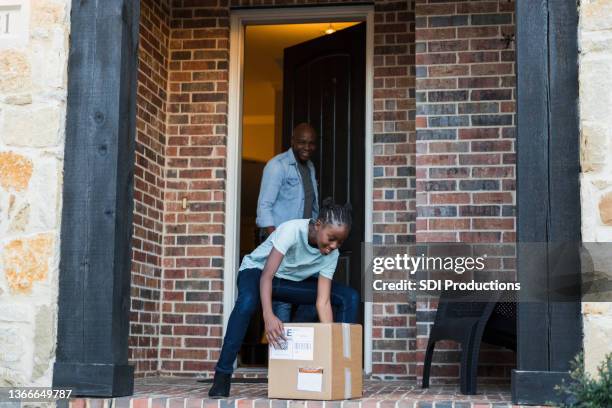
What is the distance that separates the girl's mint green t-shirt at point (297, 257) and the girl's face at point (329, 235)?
0.12m

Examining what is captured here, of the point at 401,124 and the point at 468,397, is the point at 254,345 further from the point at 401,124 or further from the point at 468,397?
the point at 468,397

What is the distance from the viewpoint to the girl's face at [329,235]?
186 inches

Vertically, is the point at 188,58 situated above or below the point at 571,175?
above

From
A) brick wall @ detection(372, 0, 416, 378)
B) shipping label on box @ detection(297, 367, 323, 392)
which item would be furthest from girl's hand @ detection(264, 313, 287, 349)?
brick wall @ detection(372, 0, 416, 378)

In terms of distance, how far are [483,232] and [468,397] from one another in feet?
4.69

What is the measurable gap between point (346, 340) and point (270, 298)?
1.37 ft

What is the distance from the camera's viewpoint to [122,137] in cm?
498

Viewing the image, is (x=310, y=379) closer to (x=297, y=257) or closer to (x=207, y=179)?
A: (x=297, y=257)

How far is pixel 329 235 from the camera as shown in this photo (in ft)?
15.5

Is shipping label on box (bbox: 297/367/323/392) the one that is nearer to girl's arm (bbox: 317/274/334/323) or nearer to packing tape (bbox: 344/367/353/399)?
packing tape (bbox: 344/367/353/399)

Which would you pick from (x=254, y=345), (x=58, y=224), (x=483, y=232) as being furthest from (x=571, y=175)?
(x=254, y=345)

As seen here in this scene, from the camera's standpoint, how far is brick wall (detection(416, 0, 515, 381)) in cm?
615

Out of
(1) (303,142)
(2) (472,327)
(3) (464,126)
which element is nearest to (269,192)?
(1) (303,142)

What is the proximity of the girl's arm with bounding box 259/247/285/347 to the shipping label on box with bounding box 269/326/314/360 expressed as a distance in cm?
3
